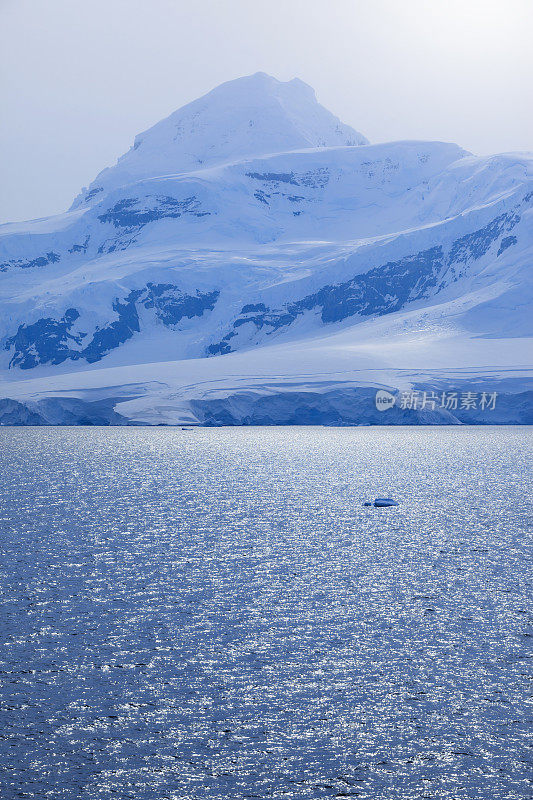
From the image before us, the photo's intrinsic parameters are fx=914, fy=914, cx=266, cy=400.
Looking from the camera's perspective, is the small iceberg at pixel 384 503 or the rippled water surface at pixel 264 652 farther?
the small iceberg at pixel 384 503

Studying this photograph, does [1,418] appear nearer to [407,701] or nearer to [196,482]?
[196,482]

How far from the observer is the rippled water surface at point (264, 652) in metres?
16.4

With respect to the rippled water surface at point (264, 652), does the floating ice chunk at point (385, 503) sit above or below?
below

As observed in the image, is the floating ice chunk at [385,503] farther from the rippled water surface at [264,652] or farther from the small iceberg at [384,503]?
the rippled water surface at [264,652]

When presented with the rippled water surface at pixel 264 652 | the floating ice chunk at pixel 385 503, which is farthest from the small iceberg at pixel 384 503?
the rippled water surface at pixel 264 652

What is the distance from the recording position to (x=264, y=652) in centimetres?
2336

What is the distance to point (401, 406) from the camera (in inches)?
4710

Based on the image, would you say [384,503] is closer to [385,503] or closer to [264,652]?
[385,503]

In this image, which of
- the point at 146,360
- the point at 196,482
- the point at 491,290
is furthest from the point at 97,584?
the point at 146,360

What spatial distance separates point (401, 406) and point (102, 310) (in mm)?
95599

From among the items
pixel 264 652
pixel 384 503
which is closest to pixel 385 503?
pixel 384 503

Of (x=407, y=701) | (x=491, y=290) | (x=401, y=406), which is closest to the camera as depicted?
(x=407, y=701)

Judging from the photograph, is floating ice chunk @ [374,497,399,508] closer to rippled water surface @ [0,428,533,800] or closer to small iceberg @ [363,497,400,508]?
small iceberg @ [363,497,400,508]

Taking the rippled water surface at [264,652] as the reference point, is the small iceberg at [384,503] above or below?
below
